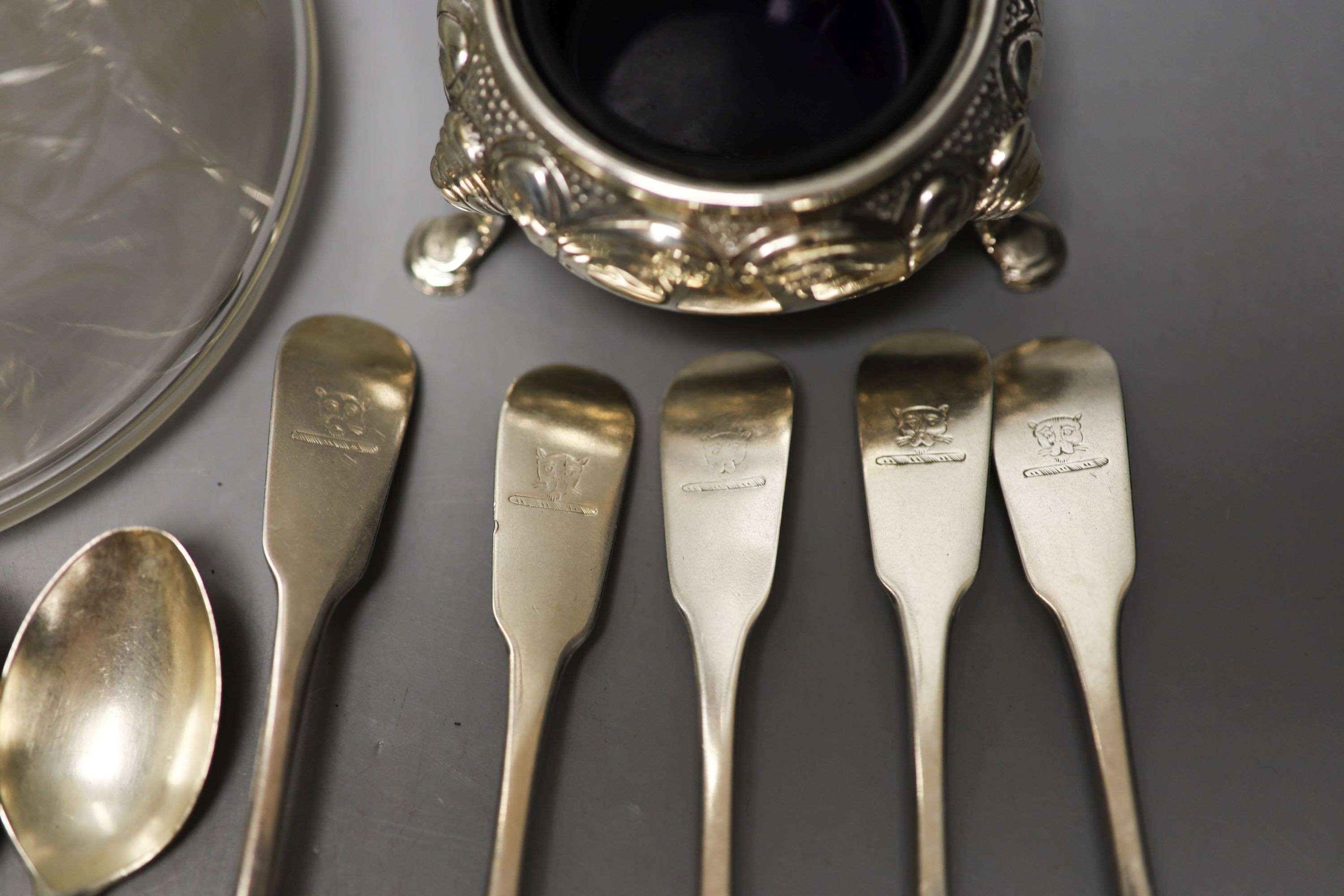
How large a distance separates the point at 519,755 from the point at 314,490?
0.51 ft

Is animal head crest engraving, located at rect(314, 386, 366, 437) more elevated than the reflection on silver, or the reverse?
the reflection on silver

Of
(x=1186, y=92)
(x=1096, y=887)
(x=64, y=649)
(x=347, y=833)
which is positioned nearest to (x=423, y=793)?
(x=347, y=833)

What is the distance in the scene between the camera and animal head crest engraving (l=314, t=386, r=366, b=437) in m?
0.46

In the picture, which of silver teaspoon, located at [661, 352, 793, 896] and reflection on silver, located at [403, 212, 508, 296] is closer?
silver teaspoon, located at [661, 352, 793, 896]

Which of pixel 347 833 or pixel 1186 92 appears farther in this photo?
pixel 1186 92

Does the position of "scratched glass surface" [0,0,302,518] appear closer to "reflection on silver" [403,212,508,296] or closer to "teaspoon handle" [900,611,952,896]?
"reflection on silver" [403,212,508,296]

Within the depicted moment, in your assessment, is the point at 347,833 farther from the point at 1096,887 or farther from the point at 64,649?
the point at 1096,887

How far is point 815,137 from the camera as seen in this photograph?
41 centimetres

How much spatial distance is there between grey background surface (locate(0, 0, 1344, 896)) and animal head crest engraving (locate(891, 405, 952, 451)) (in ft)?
0.10

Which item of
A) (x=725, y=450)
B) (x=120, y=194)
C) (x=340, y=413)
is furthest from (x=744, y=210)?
(x=120, y=194)

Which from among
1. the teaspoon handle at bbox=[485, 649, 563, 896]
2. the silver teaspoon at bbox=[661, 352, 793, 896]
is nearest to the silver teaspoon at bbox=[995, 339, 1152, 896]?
the silver teaspoon at bbox=[661, 352, 793, 896]

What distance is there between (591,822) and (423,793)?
3.0 inches

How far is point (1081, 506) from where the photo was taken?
419 millimetres

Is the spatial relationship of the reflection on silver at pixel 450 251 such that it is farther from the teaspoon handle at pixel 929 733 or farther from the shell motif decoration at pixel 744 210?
the teaspoon handle at pixel 929 733
